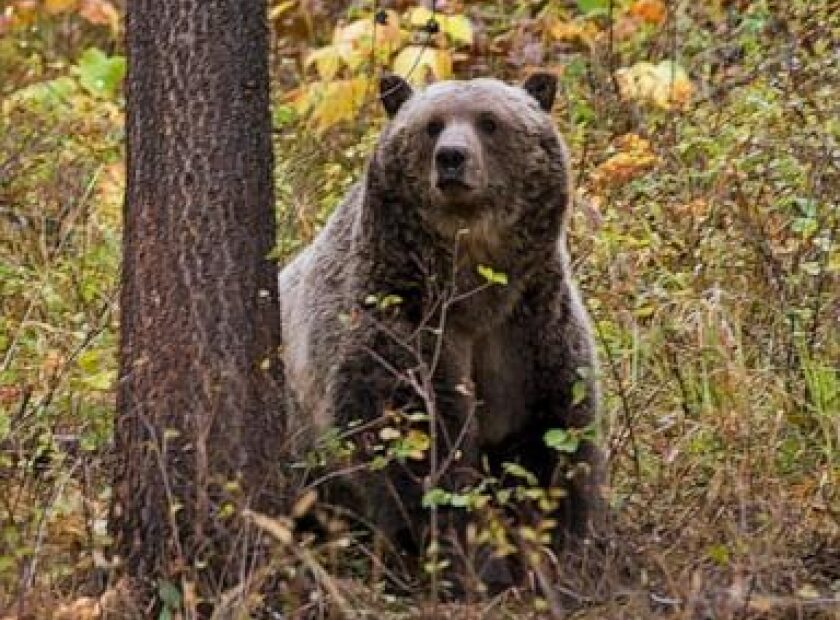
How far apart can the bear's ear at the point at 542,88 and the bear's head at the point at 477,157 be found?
3 cm

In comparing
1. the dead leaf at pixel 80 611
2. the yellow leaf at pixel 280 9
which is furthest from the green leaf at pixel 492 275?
the yellow leaf at pixel 280 9

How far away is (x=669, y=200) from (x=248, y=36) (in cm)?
318

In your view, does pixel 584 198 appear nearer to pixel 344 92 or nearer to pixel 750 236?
pixel 750 236

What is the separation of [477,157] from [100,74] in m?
5.47

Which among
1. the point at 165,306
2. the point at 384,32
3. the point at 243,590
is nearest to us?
the point at 243,590

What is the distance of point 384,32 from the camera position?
945 centimetres

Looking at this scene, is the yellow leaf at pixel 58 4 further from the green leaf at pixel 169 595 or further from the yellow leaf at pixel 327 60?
the green leaf at pixel 169 595

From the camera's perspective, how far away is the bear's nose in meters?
5.83

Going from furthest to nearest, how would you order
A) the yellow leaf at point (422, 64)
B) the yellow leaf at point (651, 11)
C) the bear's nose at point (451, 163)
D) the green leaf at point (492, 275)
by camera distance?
the yellow leaf at point (651, 11) → the yellow leaf at point (422, 64) → the bear's nose at point (451, 163) → the green leaf at point (492, 275)

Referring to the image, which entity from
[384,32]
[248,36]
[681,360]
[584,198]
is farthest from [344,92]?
[248,36]

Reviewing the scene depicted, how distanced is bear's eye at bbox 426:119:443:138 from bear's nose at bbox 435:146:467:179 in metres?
0.24

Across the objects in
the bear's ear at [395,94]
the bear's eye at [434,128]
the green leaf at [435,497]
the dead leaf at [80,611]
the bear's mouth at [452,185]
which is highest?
the bear's ear at [395,94]

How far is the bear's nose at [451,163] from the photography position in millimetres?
5832

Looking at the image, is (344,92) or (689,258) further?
(344,92)
